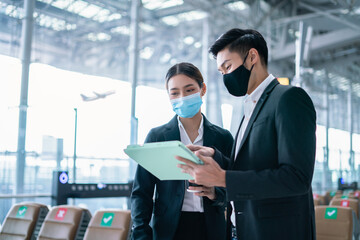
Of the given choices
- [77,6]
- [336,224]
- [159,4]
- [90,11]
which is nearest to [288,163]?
[336,224]

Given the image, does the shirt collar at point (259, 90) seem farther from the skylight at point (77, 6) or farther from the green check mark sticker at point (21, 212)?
the skylight at point (77, 6)

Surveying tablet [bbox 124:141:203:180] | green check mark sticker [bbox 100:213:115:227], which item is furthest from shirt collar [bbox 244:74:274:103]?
green check mark sticker [bbox 100:213:115:227]

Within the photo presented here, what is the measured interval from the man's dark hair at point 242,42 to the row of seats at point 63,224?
1601 millimetres

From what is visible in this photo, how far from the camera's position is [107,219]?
8.97 ft

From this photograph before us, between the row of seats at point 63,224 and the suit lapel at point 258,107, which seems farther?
the row of seats at point 63,224

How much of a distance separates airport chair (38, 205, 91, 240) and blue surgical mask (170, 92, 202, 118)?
1.50m

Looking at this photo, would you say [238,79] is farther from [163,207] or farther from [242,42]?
[163,207]

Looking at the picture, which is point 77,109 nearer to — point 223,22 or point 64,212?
point 64,212

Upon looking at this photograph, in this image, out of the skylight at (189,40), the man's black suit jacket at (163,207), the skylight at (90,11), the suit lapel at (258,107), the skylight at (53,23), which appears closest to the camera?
the suit lapel at (258,107)

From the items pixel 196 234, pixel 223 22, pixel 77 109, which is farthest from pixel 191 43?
pixel 196 234

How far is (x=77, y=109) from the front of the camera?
510cm

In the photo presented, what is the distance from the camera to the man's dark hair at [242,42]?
4.66 feet

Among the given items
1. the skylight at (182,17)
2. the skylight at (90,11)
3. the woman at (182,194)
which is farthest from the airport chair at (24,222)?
the skylight at (182,17)

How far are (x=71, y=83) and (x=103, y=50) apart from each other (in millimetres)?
3419
